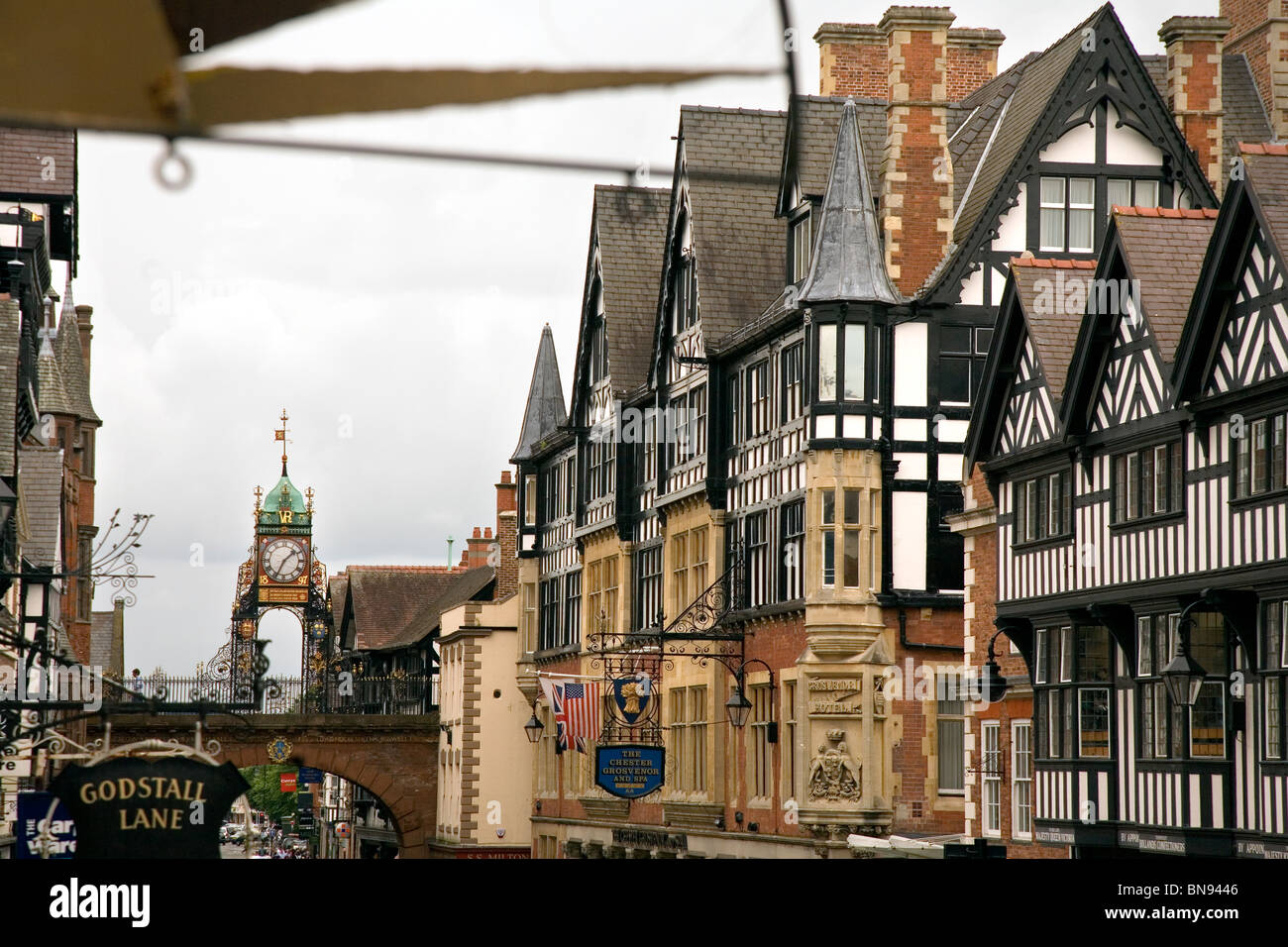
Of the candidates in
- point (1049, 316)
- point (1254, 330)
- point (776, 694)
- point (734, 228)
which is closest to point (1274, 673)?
point (1254, 330)

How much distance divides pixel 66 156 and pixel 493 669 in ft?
77.2

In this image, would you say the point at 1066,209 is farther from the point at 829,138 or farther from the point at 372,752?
the point at 372,752

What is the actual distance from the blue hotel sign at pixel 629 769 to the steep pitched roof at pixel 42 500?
478 inches

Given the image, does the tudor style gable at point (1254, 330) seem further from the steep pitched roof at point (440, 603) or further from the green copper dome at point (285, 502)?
the green copper dome at point (285, 502)

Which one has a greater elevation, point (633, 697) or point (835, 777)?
point (633, 697)

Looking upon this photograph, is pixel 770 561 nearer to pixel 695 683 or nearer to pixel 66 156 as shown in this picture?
pixel 695 683

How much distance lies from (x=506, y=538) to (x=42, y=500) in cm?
2100

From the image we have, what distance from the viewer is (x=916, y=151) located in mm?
33688

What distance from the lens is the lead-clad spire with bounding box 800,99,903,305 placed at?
3291 centimetres

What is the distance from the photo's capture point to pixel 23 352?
34750 millimetres

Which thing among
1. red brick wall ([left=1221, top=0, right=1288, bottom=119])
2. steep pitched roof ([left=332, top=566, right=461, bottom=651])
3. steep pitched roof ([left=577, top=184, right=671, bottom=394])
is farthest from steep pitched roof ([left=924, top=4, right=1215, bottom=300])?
steep pitched roof ([left=332, top=566, right=461, bottom=651])

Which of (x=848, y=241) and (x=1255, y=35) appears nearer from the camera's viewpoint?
(x=848, y=241)

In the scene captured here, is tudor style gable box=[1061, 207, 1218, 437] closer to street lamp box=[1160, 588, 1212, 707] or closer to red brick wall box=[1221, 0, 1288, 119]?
street lamp box=[1160, 588, 1212, 707]
